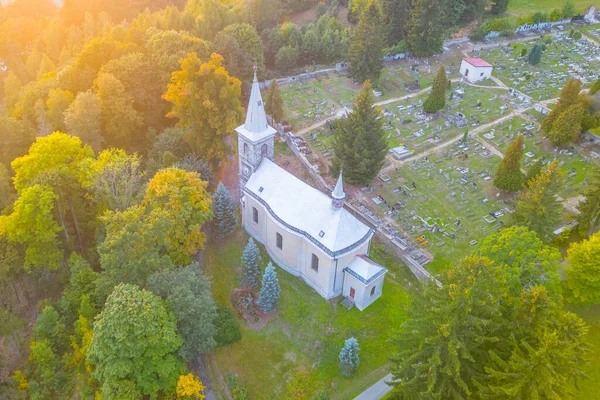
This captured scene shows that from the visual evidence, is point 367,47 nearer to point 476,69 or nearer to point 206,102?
point 476,69

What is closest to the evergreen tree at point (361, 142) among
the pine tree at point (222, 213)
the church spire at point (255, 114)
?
the church spire at point (255, 114)

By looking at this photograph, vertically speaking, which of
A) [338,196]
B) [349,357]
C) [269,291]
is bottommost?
[349,357]

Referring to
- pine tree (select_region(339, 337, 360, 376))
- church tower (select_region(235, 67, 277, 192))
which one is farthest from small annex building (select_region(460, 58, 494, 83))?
pine tree (select_region(339, 337, 360, 376))

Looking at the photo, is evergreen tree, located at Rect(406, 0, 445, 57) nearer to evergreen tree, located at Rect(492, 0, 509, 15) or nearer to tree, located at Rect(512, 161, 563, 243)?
evergreen tree, located at Rect(492, 0, 509, 15)

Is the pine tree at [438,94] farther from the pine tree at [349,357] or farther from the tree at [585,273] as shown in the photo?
the pine tree at [349,357]

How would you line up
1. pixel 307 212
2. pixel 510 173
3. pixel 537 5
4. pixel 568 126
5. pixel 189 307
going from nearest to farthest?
pixel 189 307, pixel 307 212, pixel 510 173, pixel 568 126, pixel 537 5

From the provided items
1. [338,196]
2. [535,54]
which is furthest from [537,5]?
[338,196]
